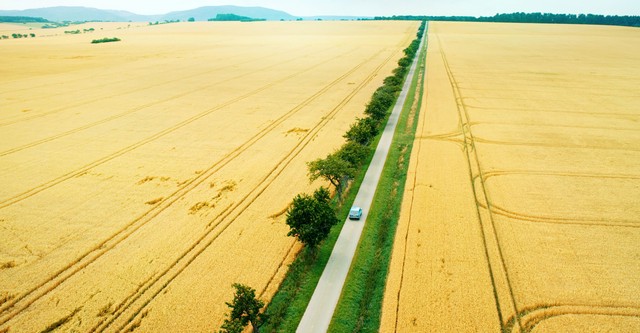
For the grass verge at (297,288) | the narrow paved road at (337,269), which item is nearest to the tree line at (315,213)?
the grass verge at (297,288)

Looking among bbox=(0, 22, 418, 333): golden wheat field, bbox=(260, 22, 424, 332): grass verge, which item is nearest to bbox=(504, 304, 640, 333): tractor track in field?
bbox=(260, 22, 424, 332): grass verge

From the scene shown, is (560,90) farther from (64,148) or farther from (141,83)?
(141,83)

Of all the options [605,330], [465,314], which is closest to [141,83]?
[465,314]

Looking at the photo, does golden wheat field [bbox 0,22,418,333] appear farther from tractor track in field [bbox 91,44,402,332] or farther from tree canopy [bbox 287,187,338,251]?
tree canopy [bbox 287,187,338,251]

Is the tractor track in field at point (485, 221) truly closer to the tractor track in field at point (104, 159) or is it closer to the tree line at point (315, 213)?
the tree line at point (315, 213)

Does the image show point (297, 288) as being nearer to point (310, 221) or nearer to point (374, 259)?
point (310, 221)
